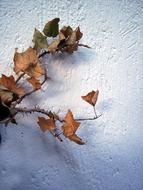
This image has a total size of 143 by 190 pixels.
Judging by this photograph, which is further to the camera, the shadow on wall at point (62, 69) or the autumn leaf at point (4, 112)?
the shadow on wall at point (62, 69)

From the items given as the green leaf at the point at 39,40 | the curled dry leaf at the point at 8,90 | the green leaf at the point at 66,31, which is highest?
the green leaf at the point at 66,31

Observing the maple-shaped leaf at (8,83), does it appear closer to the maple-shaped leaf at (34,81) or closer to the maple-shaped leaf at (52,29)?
the maple-shaped leaf at (34,81)

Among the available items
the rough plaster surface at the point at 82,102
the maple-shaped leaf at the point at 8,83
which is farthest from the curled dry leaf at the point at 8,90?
the rough plaster surface at the point at 82,102

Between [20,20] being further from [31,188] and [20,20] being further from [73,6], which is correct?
[31,188]

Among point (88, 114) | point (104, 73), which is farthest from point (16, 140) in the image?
point (104, 73)

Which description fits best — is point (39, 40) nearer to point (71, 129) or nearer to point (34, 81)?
point (34, 81)

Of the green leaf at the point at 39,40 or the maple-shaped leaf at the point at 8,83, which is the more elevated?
the green leaf at the point at 39,40

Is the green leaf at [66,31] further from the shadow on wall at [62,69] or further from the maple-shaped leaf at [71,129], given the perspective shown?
the maple-shaped leaf at [71,129]
